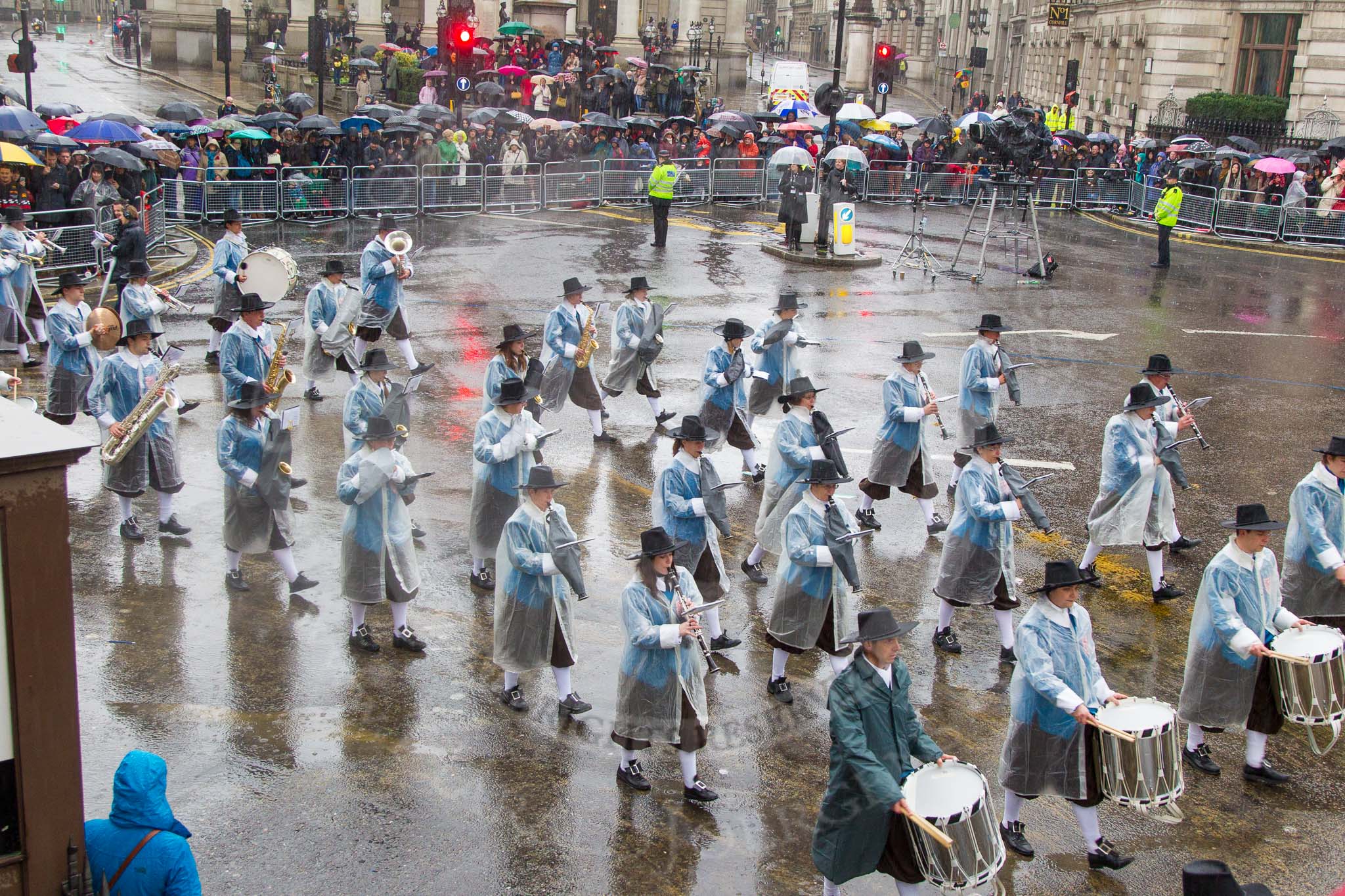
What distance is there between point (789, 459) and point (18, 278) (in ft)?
36.5

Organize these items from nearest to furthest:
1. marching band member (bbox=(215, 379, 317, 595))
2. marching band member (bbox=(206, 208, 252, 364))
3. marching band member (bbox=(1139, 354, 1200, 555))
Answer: marching band member (bbox=(215, 379, 317, 595)) < marching band member (bbox=(1139, 354, 1200, 555)) < marching band member (bbox=(206, 208, 252, 364))

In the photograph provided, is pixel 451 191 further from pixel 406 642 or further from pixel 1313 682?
pixel 1313 682

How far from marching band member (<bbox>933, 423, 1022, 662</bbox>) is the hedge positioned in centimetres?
3495

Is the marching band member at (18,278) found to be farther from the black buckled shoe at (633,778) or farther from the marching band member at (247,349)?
the black buckled shoe at (633,778)

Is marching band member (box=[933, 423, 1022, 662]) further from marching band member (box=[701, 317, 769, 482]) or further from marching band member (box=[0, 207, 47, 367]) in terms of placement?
marching band member (box=[0, 207, 47, 367])

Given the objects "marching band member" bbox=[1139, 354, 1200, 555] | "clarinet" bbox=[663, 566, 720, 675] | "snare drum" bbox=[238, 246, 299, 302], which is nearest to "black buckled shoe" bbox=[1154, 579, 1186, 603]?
"marching band member" bbox=[1139, 354, 1200, 555]

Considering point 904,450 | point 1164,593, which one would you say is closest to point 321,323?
point 904,450

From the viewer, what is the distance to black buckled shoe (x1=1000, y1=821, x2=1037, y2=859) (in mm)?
7617

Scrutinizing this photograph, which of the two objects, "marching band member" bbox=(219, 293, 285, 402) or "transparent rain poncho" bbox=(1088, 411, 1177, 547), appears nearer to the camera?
"transparent rain poncho" bbox=(1088, 411, 1177, 547)

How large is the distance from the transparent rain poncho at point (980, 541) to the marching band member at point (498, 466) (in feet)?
11.0

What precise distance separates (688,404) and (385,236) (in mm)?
4262

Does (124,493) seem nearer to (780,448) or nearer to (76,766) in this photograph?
(780,448)

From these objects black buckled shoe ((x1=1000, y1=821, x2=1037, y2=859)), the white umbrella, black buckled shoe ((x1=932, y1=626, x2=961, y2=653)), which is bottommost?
black buckled shoe ((x1=1000, y1=821, x2=1037, y2=859))

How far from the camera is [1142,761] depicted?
23.4 ft
